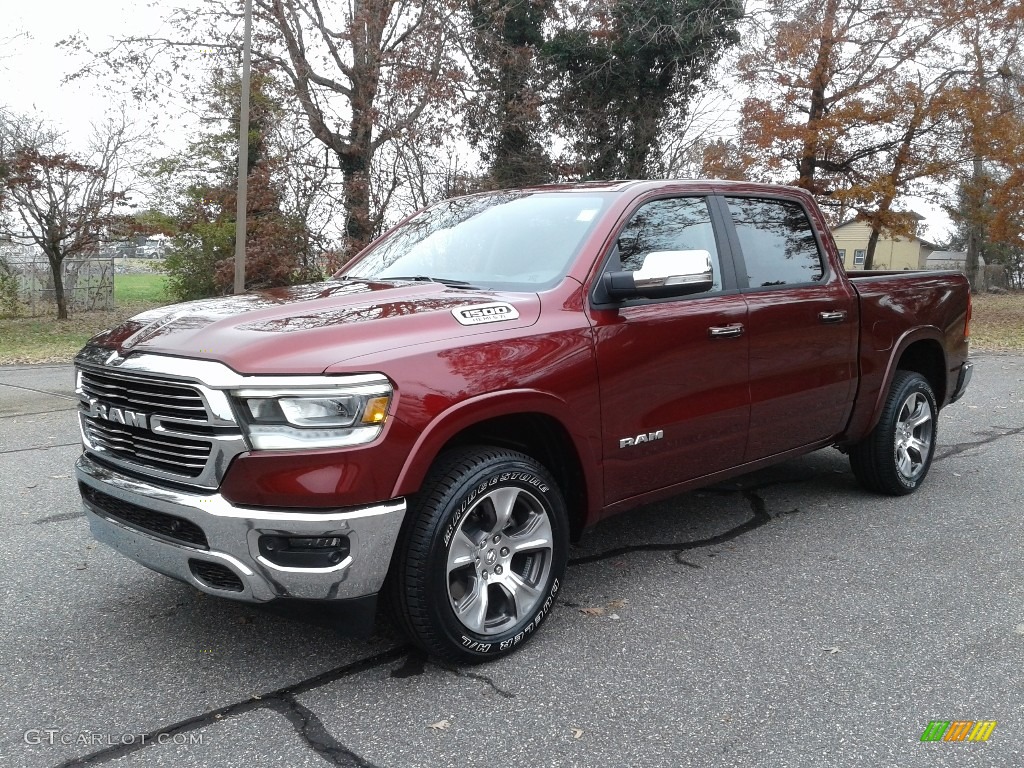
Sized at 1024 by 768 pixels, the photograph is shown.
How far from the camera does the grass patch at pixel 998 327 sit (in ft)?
56.5

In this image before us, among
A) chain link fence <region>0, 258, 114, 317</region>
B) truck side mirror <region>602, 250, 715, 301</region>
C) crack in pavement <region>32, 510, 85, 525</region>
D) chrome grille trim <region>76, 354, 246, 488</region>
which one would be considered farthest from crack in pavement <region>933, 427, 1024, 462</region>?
chain link fence <region>0, 258, 114, 317</region>

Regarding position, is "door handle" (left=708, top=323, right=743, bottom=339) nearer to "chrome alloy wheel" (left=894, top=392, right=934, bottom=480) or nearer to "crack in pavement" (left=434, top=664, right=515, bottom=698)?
"chrome alloy wheel" (left=894, top=392, right=934, bottom=480)

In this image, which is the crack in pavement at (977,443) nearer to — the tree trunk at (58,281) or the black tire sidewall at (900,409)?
the black tire sidewall at (900,409)

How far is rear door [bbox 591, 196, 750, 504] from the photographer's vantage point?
3.72 m

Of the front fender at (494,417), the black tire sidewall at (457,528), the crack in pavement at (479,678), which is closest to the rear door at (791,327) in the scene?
the front fender at (494,417)

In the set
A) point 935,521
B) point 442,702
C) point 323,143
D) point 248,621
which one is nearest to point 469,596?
point 442,702

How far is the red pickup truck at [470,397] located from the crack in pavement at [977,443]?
7.79 feet

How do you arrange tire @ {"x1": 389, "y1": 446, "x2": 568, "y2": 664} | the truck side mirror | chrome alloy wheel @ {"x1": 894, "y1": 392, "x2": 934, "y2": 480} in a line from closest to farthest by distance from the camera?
tire @ {"x1": 389, "y1": 446, "x2": 568, "y2": 664}
the truck side mirror
chrome alloy wheel @ {"x1": 894, "y1": 392, "x2": 934, "y2": 480}

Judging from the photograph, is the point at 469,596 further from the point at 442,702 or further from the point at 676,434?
the point at 676,434

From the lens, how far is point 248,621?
3711 mm

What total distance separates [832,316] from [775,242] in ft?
1.67

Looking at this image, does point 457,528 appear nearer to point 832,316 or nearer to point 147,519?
point 147,519

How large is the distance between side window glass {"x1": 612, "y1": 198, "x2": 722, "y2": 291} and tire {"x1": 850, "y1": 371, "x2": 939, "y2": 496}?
179 centimetres

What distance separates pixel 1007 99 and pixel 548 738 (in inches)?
981
